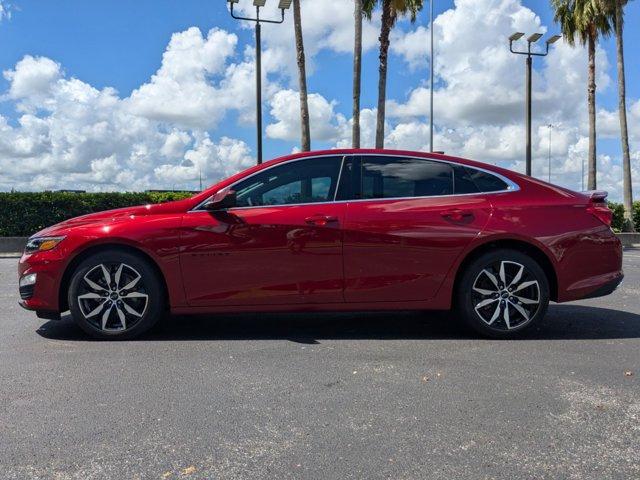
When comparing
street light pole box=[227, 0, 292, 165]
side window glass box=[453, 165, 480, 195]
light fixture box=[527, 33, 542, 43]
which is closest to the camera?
side window glass box=[453, 165, 480, 195]

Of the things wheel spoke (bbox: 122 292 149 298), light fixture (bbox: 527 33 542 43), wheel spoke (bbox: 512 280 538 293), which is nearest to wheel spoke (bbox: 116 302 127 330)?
wheel spoke (bbox: 122 292 149 298)

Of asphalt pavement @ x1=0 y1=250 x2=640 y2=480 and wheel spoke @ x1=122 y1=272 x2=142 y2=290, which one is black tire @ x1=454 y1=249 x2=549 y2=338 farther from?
wheel spoke @ x1=122 y1=272 x2=142 y2=290

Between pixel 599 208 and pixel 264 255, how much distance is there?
2.96 meters

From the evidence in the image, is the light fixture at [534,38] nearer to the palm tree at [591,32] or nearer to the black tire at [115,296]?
the palm tree at [591,32]

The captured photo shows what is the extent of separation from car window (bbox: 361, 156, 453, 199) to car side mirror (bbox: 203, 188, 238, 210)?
3.64 feet

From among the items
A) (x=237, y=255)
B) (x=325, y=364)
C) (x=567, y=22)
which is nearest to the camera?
(x=325, y=364)

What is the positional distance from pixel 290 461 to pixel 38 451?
1.25 m

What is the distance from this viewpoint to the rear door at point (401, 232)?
4797 mm

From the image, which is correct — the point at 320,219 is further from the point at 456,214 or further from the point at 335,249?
the point at 456,214

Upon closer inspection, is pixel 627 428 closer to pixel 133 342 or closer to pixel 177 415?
pixel 177 415

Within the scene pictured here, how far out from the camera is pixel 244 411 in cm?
334

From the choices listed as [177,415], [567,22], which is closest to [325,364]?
[177,415]

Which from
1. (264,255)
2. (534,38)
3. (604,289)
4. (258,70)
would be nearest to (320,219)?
(264,255)

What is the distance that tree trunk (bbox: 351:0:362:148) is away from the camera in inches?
672
